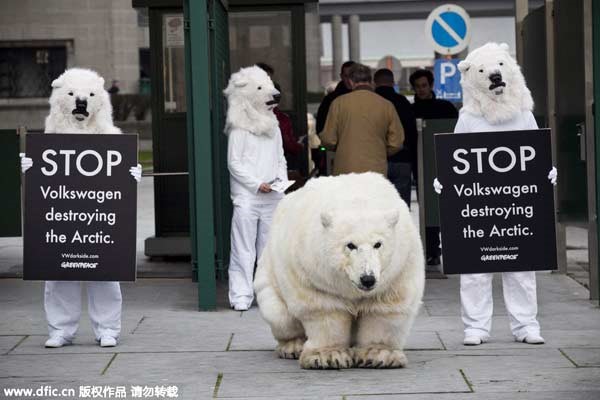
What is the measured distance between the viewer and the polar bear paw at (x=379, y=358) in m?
7.67

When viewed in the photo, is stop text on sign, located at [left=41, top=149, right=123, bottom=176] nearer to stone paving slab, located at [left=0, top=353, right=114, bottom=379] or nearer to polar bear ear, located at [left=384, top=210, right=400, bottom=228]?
stone paving slab, located at [left=0, top=353, right=114, bottom=379]

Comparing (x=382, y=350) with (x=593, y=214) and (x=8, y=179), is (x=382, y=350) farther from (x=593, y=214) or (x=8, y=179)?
(x=8, y=179)

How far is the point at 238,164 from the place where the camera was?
34.5ft

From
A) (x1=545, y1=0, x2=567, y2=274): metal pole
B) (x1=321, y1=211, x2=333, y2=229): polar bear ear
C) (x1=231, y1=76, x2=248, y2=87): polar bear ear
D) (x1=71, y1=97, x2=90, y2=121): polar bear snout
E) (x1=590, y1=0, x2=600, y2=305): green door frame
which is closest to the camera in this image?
(x1=321, y1=211, x2=333, y2=229): polar bear ear

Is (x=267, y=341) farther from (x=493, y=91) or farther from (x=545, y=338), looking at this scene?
(x=493, y=91)

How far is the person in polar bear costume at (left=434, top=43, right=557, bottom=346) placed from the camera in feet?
28.2

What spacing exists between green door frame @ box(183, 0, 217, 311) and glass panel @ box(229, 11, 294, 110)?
3021 mm

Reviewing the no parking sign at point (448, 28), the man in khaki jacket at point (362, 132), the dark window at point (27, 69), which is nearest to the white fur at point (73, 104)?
the man in khaki jacket at point (362, 132)

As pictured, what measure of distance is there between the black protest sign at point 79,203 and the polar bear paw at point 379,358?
1852 millimetres

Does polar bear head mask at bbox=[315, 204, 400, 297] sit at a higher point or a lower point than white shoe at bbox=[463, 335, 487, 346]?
higher

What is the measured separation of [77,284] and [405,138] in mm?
4622

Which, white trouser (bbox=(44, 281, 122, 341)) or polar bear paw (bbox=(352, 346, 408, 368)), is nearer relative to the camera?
polar bear paw (bbox=(352, 346, 408, 368))

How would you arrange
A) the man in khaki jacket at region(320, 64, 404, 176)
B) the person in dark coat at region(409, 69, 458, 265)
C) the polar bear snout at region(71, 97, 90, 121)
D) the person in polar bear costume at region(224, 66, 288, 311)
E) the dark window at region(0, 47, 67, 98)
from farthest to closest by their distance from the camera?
the dark window at region(0, 47, 67, 98) < the person in dark coat at region(409, 69, 458, 265) < the man in khaki jacket at region(320, 64, 404, 176) < the person in polar bear costume at region(224, 66, 288, 311) < the polar bear snout at region(71, 97, 90, 121)

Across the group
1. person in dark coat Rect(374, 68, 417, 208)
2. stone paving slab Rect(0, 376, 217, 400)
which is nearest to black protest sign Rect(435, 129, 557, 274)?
stone paving slab Rect(0, 376, 217, 400)
